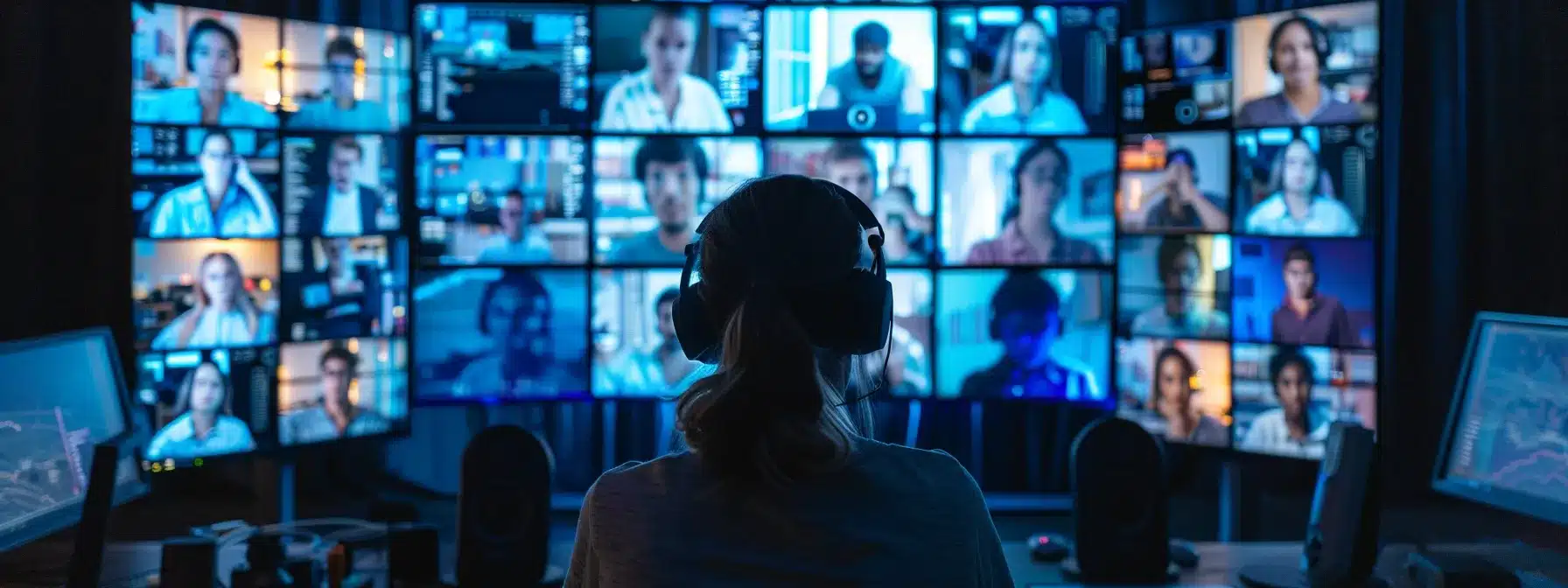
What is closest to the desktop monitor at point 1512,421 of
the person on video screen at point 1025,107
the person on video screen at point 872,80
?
the person on video screen at point 1025,107

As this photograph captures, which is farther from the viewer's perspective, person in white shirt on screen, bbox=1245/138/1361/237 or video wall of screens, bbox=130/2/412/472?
person in white shirt on screen, bbox=1245/138/1361/237

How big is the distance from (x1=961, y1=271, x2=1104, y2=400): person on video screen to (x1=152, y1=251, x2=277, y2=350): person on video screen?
225 centimetres

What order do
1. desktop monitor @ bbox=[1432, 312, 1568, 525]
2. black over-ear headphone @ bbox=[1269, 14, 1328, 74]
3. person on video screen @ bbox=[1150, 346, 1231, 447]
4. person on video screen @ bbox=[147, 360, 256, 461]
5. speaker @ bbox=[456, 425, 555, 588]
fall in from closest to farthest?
desktop monitor @ bbox=[1432, 312, 1568, 525]
speaker @ bbox=[456, 425, 555, 588]
person on video screen @ bbox=[147, 360, 256, 461]
black over-ear headphone @ bbox=[1269, 14, 1328, 74]
person on video screen @ bbox=[1150, 346, 1231, 447]

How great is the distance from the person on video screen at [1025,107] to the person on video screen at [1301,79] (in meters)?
0.68

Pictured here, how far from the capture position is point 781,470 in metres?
1.14

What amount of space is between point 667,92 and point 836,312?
307 cm

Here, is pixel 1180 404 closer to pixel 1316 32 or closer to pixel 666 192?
pixel 1316 32

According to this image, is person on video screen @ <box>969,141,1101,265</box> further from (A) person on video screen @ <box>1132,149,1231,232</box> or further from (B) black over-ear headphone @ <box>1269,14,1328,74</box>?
(B) black over-ear headphone @ <box>1269,14,1328,74</box>

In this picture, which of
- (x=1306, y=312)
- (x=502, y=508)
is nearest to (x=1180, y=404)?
(x=1306, y=312)

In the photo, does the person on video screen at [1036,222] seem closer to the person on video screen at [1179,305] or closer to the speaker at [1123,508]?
the person on video screen at [1179,305]

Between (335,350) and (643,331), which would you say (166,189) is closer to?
(335,350)

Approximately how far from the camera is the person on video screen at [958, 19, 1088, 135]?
13.8 feet

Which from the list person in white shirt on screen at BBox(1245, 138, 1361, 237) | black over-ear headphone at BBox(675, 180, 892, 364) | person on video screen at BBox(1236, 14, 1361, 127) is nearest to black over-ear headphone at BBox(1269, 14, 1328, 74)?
person on video screen at BBox(1236, 14, 1361, 127)

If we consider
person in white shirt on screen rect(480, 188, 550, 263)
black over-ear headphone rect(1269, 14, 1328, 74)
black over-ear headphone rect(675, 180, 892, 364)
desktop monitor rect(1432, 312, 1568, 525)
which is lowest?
desktop monitor rect(1432, 312, 1568, 525)
